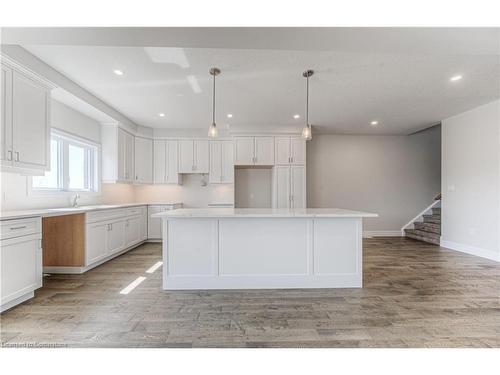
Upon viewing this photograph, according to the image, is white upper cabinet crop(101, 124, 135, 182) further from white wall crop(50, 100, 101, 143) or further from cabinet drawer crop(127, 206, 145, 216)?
cabinet drawer crop(127, 206, 145, 216)

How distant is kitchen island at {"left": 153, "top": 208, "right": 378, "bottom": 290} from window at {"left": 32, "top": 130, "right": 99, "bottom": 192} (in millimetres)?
2356

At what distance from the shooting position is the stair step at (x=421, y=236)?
17.6 feet

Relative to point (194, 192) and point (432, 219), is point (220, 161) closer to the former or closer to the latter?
point (194, 192)

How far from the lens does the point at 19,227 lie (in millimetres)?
2436

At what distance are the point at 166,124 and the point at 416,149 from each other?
20.7 feet

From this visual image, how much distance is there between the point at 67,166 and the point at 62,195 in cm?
56

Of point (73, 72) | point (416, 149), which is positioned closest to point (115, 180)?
point (73, 72)

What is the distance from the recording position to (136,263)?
392cm

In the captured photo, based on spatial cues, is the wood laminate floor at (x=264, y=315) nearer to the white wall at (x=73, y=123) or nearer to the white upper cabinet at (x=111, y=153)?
the white upper cabinet at (x=111, y=153)

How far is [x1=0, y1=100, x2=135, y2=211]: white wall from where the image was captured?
299cm

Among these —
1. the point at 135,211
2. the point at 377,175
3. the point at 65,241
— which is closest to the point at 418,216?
the point at 377,175

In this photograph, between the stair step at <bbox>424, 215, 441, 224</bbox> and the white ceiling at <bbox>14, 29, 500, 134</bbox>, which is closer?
the white ceiling at <bbox>14, 29, 500, 134</bbox>

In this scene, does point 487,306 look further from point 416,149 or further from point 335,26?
point 416,149

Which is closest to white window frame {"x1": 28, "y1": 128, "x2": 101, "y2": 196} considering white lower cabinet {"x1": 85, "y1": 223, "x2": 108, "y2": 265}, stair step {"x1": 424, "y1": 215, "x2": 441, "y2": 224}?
white lower cabinet {"x1": 85, "y1": 223, "x2": 108, "y2": 265}
